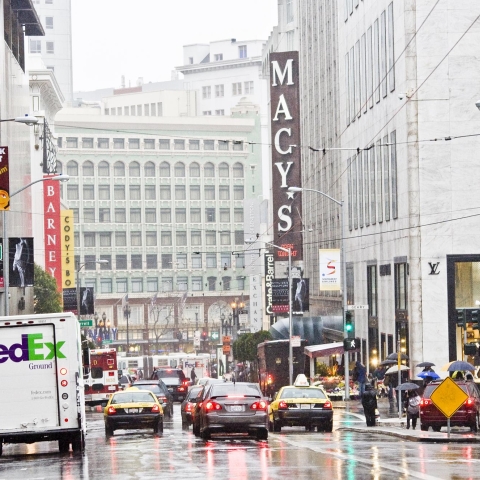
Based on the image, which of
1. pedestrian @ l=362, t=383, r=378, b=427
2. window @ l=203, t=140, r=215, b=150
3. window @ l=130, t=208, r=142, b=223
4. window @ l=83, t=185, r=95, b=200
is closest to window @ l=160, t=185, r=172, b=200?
window @ l=130, t=208, r=142, b=223

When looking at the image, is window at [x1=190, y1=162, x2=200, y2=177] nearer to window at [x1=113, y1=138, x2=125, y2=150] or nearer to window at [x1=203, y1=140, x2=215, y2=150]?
window at [x1=203, y1=140, x2=215, y2=150]

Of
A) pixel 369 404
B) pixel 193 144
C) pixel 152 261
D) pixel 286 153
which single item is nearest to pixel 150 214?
pixel 152 261

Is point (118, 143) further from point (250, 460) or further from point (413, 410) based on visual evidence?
point (250, 460)

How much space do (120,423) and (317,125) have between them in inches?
2360

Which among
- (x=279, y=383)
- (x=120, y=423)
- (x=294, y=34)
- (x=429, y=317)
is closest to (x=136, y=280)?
(x=294, y=34)

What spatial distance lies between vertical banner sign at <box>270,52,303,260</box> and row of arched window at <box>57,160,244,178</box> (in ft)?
274

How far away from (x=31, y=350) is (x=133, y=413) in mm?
8822

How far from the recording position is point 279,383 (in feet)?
224

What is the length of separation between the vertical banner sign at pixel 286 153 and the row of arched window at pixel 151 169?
83.4 metres

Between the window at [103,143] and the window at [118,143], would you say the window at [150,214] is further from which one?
the window at [103,143]

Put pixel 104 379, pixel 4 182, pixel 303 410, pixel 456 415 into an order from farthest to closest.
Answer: pixel 104 379 → pixel 4 182 → pixel 303 410 → pixel 456 415

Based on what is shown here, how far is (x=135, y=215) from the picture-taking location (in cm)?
17075

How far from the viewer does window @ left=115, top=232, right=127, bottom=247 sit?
6703 inches

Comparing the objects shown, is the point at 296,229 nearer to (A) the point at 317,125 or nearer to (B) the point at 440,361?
(A) the point at 317,125
